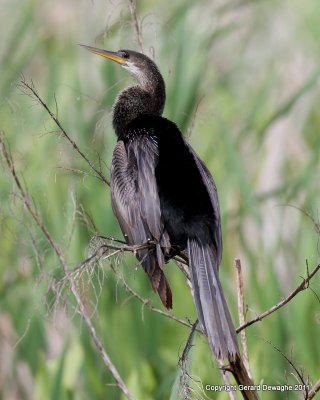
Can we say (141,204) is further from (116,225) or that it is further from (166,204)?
(116,225)

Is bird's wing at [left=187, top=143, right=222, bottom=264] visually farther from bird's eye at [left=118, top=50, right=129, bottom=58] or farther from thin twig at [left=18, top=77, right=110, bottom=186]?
bird's eye at [left=118, top=50, right=129, bottom=58]

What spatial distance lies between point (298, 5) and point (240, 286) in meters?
4.66

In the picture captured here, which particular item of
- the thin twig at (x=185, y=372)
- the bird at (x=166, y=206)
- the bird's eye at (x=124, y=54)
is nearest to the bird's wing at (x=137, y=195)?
the bird at (x=166, y=206)

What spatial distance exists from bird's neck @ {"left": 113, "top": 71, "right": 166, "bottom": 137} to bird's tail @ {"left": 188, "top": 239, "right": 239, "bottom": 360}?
2.25ft

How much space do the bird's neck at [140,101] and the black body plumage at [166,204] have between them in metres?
0.12

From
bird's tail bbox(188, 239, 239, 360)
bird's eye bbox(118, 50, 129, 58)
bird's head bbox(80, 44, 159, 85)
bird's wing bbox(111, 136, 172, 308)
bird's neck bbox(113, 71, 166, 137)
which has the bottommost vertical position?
bird's tail bbox(188, 239, 239, 360)

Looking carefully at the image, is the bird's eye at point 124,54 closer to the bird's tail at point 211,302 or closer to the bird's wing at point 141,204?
the bird's wing at point 141,204

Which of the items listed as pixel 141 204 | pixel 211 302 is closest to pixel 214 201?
pixel 141 204

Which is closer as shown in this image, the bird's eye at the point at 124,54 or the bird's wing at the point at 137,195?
the bird's wing at the point at 137,195

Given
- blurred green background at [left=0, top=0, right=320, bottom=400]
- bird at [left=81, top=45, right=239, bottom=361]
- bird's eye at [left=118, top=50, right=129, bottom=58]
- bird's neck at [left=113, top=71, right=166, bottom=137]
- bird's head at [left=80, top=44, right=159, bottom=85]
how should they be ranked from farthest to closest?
blurred green background at [left=0, top=0, right=320, bottom=400], bird's eye at [left=118, top=50, right=129, bottom=58], bird's head at [left=80, top=44, right=159, bottom=85], bird's neck at [left=113, top=71, right=166, bottom=137], bird at [left=81, top=45, right=239, bottom=361]

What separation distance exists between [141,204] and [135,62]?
3.01 feet

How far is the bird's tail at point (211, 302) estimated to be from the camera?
8.36ft

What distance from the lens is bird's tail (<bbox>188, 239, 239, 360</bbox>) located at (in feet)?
8.36

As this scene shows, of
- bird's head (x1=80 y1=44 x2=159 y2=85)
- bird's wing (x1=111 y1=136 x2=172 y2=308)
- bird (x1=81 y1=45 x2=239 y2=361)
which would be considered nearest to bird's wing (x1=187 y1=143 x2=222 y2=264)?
bird (x1=81 y1=45 x2=239 y2=361)
